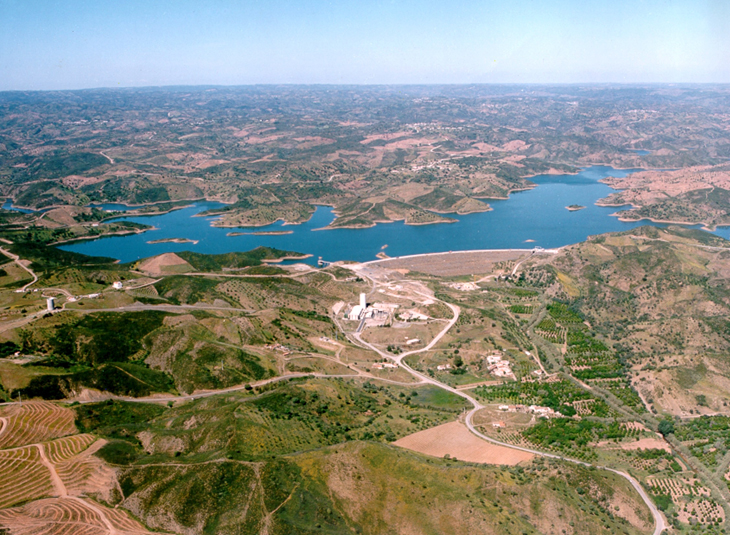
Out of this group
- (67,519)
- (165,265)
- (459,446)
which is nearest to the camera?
(67,519)

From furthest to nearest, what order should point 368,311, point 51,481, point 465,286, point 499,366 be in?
point 465,286
point 368,311
point 499,366
point 51,481

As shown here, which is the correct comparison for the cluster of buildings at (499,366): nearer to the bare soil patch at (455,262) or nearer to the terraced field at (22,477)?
the bare soil patch at (455,262)

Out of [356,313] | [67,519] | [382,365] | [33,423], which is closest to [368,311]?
[356,313]

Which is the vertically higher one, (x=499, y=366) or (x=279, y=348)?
(x=279, y=348)

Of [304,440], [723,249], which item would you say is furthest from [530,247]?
[304,440]

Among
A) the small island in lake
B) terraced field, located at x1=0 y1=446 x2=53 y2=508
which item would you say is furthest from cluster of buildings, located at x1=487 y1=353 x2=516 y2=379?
the small island in lake

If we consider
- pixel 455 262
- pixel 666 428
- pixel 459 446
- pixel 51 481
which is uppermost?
pixel 51 481

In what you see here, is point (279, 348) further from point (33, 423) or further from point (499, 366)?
point (33, 423)

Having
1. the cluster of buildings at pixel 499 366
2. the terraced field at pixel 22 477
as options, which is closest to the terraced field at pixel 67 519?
the terraced field at pixel 22 477

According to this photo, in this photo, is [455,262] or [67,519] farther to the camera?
[455,262]
